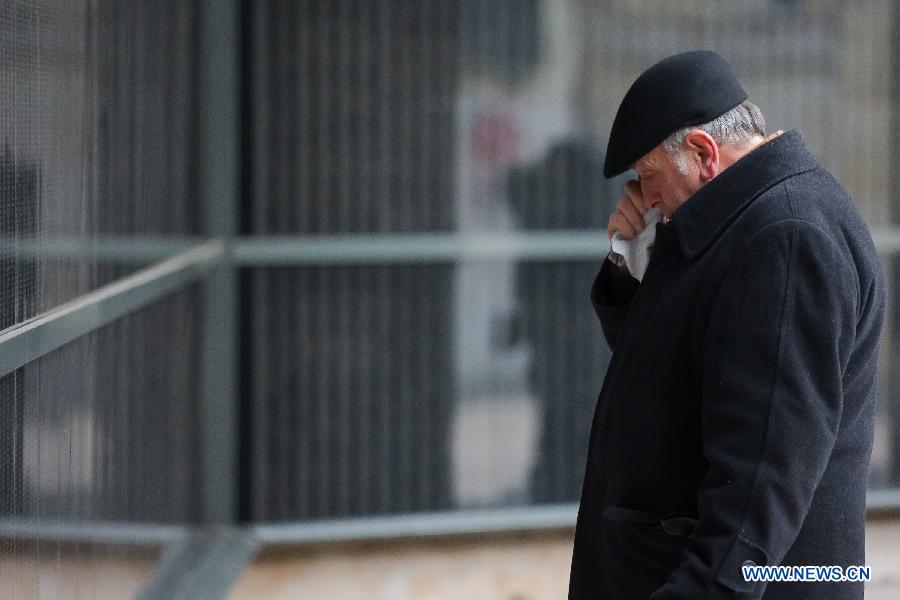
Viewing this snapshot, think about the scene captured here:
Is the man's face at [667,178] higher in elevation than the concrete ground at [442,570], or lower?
higher

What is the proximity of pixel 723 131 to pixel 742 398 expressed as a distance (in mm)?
472

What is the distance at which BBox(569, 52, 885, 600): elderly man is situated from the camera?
1.93 meters

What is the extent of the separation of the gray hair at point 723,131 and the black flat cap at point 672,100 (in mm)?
17

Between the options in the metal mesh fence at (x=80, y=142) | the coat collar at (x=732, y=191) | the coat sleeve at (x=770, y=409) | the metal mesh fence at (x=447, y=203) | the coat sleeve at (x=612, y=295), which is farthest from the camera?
the metal mesh fence at (x=447, y=203)

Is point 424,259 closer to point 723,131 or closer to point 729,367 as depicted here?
point 723,131

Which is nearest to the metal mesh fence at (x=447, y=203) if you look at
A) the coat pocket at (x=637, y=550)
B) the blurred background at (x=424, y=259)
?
the blurred background at (x=424, y=259)

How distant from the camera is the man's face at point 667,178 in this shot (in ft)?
7.06

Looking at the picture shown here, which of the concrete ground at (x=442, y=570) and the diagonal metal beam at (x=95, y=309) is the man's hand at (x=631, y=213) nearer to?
the diagonal metal beam at (x=95, y=309)

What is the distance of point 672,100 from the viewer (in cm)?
210

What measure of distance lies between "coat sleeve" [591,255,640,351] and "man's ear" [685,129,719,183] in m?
0.49

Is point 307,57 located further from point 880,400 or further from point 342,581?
point 880,400

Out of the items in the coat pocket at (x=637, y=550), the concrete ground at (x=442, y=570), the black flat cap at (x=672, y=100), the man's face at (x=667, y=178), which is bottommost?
the concrete ground at (x=442, y=570)

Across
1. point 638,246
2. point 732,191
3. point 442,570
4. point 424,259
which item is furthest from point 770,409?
point 424,259

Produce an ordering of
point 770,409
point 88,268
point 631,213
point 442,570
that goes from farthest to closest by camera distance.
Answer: point 442,570 → point 88,268 → point 631,213 → point 770,409
